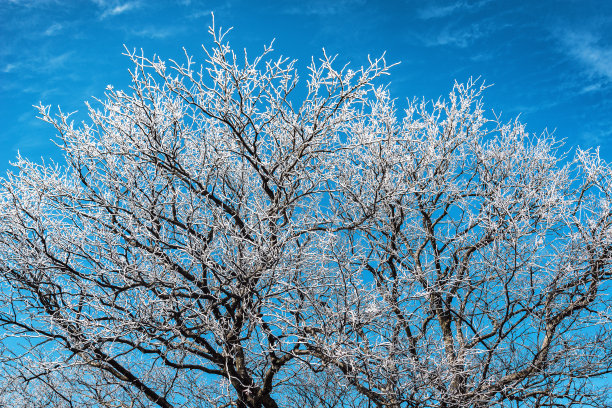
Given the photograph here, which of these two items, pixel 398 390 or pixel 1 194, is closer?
pixel 398 390

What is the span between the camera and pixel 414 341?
787cm

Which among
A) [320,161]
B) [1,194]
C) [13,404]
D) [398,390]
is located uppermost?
[320,161]

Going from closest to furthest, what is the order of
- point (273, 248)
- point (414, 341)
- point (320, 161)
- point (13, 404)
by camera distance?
point (273, 248)
point (320, 161)
point (414, 341)
point (13, 404)

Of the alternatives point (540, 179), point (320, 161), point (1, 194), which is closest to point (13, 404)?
point (1, 194)

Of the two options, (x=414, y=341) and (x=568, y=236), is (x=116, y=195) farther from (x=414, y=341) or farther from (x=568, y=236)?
(x=568, y=236)

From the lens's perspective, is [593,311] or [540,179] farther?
[540,179]

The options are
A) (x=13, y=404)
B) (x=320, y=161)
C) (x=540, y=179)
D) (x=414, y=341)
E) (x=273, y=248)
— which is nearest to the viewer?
(x=273, y=248)

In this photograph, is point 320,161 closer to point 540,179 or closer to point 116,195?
point 116,195

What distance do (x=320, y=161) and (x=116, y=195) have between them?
293cm

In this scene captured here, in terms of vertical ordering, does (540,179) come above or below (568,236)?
above

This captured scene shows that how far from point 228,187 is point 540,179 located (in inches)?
244

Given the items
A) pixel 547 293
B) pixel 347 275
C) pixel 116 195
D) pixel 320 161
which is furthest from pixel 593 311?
pixel 116 195

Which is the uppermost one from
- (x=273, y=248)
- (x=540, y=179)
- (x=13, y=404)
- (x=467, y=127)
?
(x=467, y=127)

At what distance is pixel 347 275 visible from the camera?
5988 millimetres
